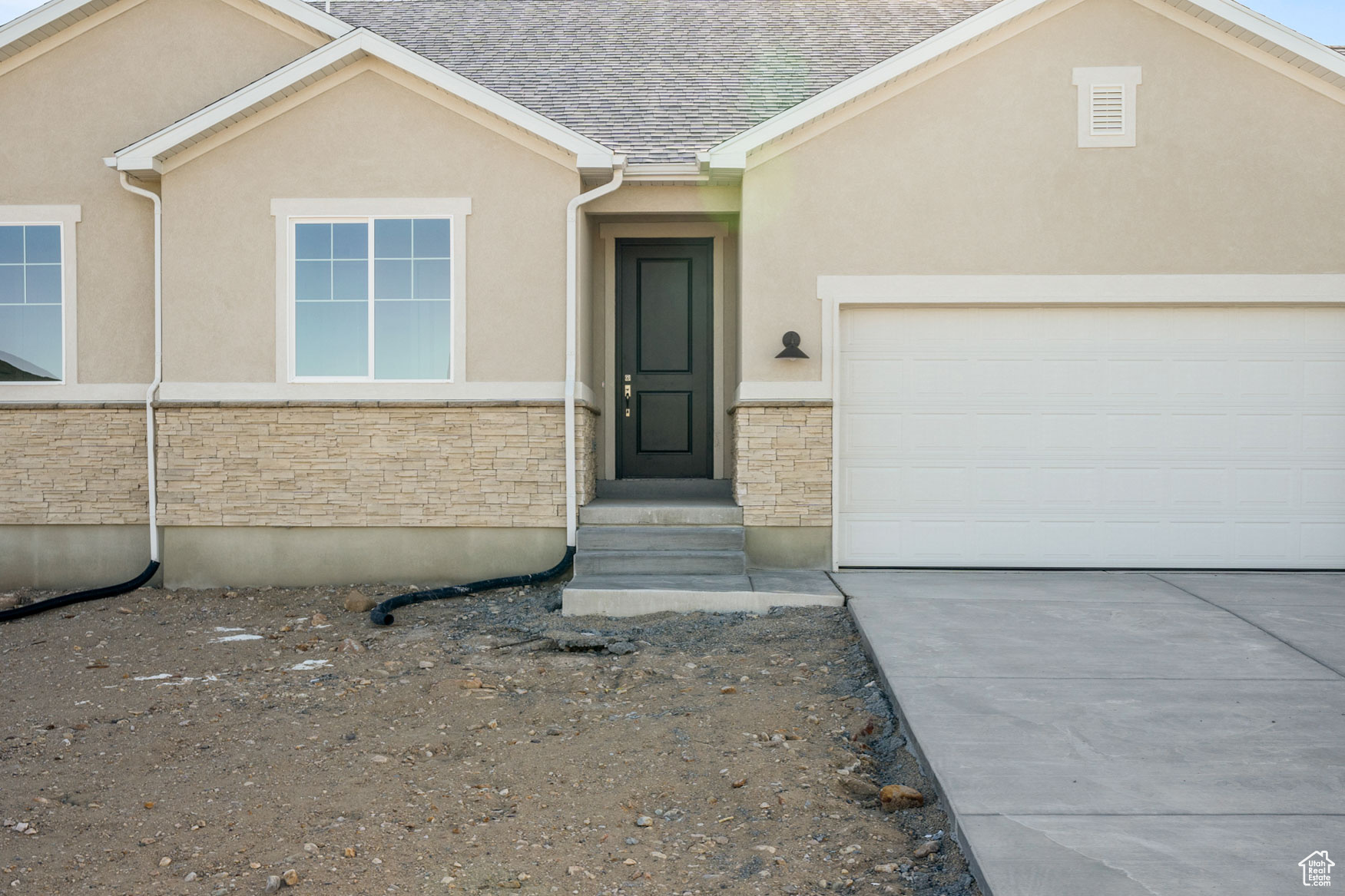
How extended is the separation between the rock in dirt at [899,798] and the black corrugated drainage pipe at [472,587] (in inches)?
174

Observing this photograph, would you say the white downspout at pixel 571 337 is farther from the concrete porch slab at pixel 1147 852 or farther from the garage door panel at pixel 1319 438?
the garage door panel at pixel 1319 438

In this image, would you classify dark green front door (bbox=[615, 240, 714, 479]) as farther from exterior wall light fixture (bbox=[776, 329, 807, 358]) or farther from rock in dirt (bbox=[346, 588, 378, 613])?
rock in dirt (bbox=[346, 588, 378, 613])

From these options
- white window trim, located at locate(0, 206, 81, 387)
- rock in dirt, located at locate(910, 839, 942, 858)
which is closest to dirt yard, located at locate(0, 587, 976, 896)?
rock in dirt, located at locate(910, 839, 942, 858)

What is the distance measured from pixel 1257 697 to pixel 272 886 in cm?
454

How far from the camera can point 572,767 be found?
14.2 feet

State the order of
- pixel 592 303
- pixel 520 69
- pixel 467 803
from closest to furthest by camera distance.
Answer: pixel 467 803
pixel 592 303
pixel 520 69

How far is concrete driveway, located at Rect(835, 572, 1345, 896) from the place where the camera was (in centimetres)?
314

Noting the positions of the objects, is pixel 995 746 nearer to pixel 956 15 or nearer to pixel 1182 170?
pixel 1182 170

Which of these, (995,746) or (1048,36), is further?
(1048,36)

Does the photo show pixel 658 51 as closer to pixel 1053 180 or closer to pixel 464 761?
pixel 1053 180

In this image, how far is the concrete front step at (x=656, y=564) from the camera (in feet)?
25.5

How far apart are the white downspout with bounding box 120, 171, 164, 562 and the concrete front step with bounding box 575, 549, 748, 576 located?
3.79 metres

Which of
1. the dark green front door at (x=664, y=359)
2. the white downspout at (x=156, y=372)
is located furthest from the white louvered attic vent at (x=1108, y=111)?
the white downspout at (x=156, y=372)

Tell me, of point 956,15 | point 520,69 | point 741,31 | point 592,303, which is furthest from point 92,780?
point 956,15
